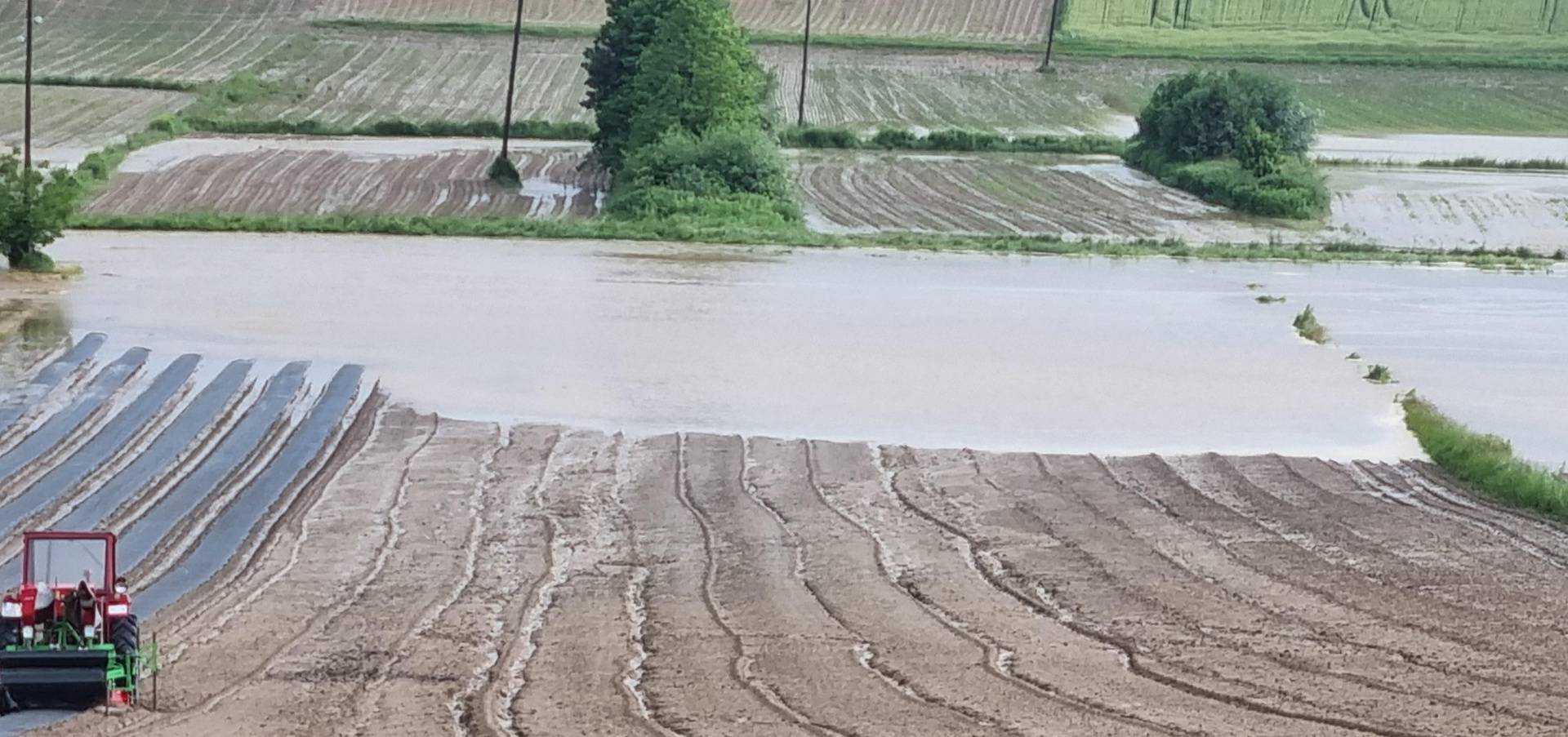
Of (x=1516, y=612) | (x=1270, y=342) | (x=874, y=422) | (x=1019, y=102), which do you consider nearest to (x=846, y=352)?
(x=874, y=422)

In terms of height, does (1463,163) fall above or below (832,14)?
below

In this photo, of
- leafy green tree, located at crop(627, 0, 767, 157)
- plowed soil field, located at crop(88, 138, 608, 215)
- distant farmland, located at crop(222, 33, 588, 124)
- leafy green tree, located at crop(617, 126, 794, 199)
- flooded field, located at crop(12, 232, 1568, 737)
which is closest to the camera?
flooded field, located at crop(12, 232, 1568, 737)

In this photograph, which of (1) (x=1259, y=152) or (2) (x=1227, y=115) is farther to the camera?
(2) (x=1227, y=115)

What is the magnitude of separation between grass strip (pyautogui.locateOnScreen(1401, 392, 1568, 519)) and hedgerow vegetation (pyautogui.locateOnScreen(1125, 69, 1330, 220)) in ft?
82.3

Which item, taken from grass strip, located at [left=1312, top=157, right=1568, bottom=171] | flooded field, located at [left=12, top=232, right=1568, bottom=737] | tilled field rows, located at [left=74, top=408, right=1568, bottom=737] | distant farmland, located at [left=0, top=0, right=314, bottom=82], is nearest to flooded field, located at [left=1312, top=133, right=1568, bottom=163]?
grass strip, located at [left=1312, top=157, right=1568, bottom=171]

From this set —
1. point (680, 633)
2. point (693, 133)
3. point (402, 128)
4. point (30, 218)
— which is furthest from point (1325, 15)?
point (680, 633)

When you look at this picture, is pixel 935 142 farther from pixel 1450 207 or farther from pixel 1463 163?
pixel 1450 207

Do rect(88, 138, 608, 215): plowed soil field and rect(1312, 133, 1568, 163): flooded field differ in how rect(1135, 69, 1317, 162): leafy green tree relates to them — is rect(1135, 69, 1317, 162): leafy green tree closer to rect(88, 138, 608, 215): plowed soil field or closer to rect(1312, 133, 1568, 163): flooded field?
rect(1312, 133, 1568, 163): flooded field

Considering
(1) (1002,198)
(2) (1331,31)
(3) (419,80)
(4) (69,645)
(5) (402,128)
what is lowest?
(5) (402,128)

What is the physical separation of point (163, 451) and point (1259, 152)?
34789mm

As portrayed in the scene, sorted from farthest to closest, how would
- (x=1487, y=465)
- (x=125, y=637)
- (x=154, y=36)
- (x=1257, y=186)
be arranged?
(x=154, y=36) → (x=1257, y=186) → (x=1487, y=465) → (x=125, y=637)

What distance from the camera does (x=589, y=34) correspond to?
7062 cm

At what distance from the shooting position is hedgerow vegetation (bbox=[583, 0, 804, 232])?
4353cm

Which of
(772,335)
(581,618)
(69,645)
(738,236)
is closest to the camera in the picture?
(69,645)
